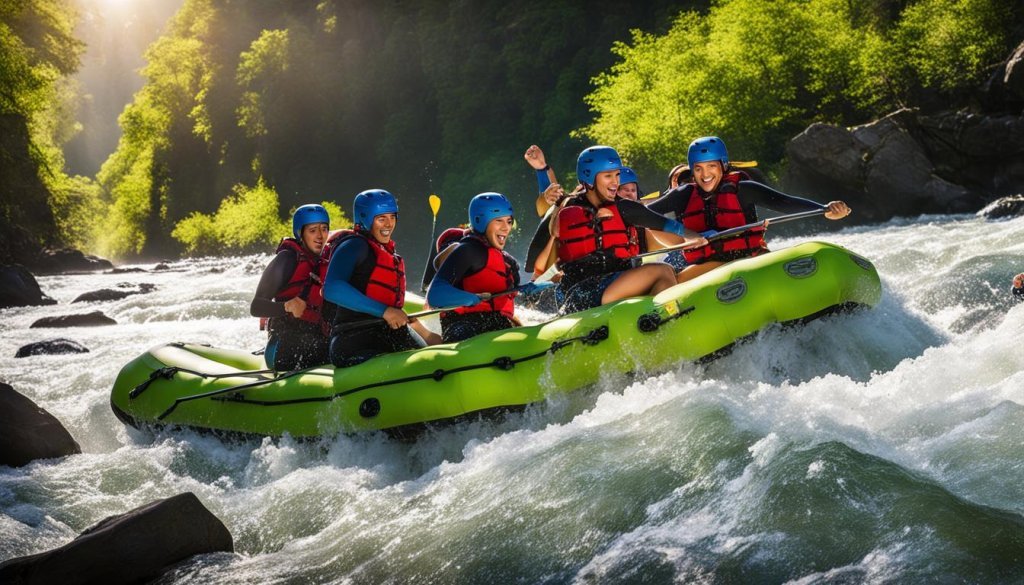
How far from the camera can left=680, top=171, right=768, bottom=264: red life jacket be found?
5.81 metres

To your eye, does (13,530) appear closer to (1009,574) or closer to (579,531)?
(579,531)

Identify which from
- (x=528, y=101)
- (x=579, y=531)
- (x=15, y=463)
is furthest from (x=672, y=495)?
(x=528, y=101)

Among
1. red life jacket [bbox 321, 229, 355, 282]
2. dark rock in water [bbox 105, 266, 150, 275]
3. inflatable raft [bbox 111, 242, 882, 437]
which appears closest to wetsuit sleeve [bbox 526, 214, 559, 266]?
inflatable raft [bbox 111, 242, 882, 437]

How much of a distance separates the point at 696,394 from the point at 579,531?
1.28 meters

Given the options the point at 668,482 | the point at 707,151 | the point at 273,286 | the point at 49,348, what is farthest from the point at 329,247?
the point at 49,348

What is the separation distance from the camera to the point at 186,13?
52.4 meters

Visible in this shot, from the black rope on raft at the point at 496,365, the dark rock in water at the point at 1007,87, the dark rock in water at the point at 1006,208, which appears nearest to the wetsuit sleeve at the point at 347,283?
the black rope on raft at the point at 496,365

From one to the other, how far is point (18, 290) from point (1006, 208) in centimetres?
1678

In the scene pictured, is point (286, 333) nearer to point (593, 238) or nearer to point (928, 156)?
point (593, 238)

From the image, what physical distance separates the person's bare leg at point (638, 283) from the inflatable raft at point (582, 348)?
34 centimetres

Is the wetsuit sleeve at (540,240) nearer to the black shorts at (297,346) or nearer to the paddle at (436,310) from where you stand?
the paddle at (436,310)

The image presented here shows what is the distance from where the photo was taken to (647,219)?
5.33 meters

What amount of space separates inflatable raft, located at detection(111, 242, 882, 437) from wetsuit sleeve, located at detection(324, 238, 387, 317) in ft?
1.10

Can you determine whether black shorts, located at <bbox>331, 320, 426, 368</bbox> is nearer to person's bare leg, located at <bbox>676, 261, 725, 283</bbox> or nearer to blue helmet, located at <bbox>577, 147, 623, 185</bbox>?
blue helmet, located at <bbox>577, 147, 623, 185</bbox>
